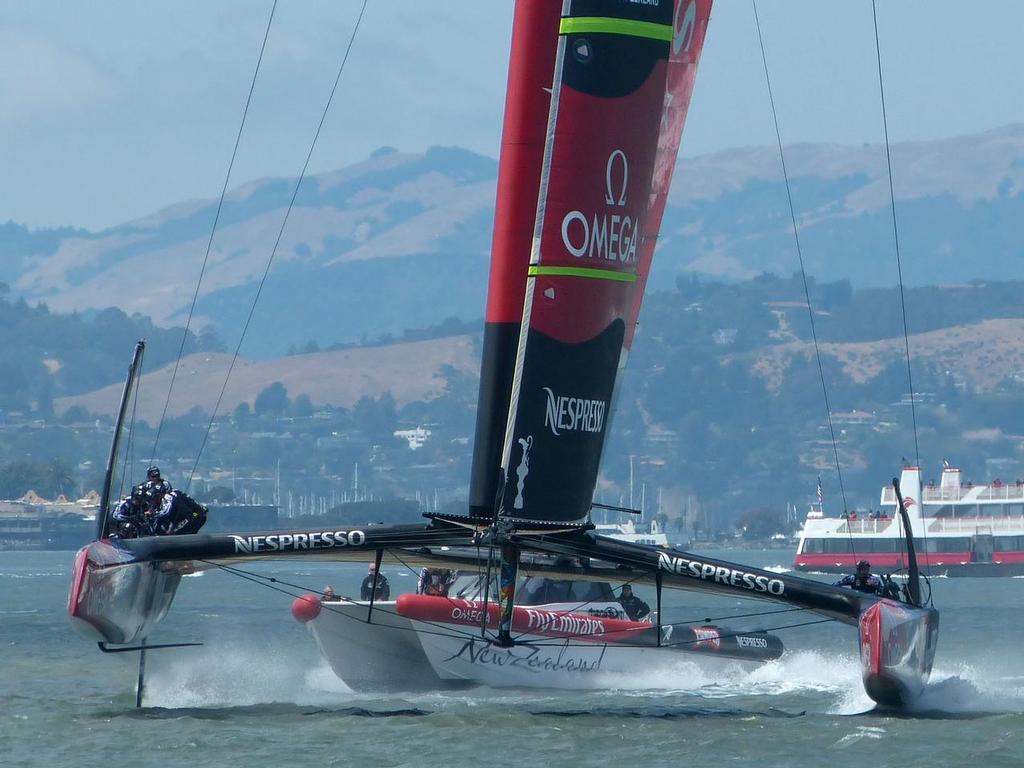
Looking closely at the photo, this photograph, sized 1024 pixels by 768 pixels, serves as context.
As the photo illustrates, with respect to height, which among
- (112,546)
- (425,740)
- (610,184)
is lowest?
(425,740)

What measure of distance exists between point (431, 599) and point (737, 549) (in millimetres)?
155291

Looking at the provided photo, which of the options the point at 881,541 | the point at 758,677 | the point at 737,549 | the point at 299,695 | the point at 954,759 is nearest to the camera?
the point at 954,759

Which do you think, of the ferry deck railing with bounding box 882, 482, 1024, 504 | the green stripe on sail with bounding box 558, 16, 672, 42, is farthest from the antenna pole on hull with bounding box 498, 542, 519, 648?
the ferry deck railing with bounding box 882, 482, 1024, 504

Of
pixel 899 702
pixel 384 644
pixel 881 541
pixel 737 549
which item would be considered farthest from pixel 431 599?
pixel 737 549

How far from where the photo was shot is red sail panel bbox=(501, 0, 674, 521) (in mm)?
15680

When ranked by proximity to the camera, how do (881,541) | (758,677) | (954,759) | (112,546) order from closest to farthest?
(954,759)
(112,546)
(758,677)
(881,541)

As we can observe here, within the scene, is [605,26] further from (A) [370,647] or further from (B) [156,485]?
(A) [370,647]

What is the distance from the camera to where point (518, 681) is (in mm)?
21125

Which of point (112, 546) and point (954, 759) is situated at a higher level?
point (112, 546)

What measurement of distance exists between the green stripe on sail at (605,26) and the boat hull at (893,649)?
5038 millimetres

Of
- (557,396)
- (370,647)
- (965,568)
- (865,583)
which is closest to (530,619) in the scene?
(370,647)

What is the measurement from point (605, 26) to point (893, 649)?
5541mm

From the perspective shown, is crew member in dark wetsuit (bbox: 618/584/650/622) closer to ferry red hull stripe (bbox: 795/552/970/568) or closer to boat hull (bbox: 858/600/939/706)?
boat hull (bbox: 858/600/939/706)

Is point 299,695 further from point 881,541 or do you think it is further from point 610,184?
point 881,541
